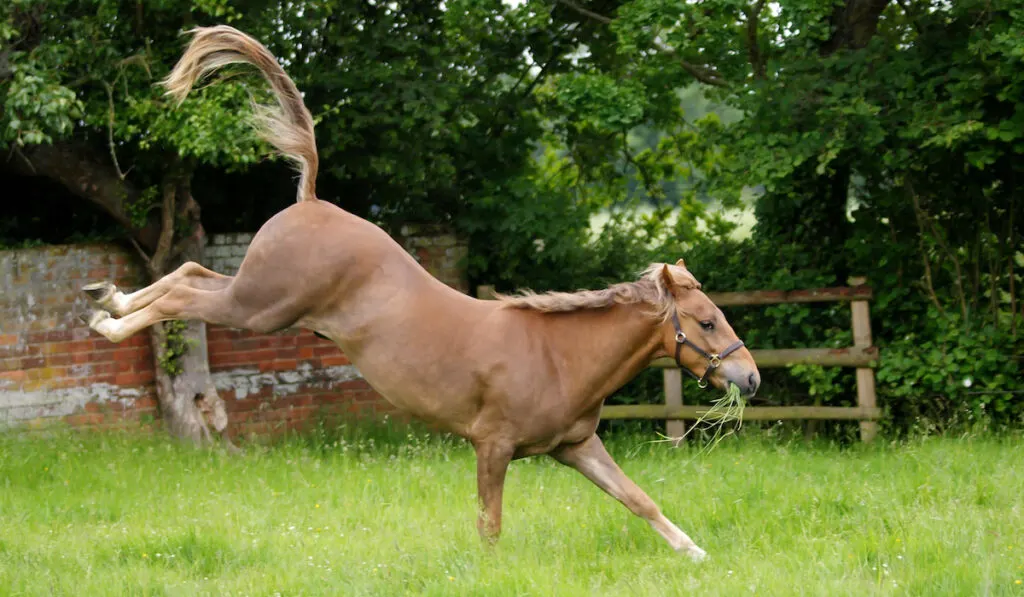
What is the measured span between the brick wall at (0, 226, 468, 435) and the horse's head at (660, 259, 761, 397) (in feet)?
20.2

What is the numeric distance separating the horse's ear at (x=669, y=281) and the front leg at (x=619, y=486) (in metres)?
0.97

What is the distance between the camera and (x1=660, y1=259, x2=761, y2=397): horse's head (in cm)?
626

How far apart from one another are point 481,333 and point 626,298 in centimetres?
85

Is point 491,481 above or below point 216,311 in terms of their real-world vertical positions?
below

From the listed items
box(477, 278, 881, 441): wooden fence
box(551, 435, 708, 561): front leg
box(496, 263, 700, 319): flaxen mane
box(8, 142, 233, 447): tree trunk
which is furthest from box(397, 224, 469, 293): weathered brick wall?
box(551, 435, 708, 561): front leg

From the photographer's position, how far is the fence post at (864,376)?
10.4 metres

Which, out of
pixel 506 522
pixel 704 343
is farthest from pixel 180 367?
pixel 704 343

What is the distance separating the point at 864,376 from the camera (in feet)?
34.5

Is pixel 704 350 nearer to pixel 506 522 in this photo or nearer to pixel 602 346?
pixel 602 346

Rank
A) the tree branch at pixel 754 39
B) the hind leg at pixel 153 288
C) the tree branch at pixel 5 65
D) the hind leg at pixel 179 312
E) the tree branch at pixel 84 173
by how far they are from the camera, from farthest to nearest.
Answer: the tree branch at pixel 84 173 < the tree branch at pixel 754 39 < the tree branch at pixel 5 65 < the hind leg at pixel 153 288 < the hind leg at pixel 179 312

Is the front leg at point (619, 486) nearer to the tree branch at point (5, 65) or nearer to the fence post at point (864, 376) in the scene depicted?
the fence post at point (864, 376)

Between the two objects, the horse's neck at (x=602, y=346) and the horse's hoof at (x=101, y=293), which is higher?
the horse's hoof at (x=101, y=293)

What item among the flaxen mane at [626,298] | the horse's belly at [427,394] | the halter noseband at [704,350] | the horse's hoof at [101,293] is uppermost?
the horse's hoof at [101,293]

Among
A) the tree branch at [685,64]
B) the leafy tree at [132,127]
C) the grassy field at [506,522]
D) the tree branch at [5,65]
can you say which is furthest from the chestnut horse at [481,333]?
the tree branch at [685,64]
